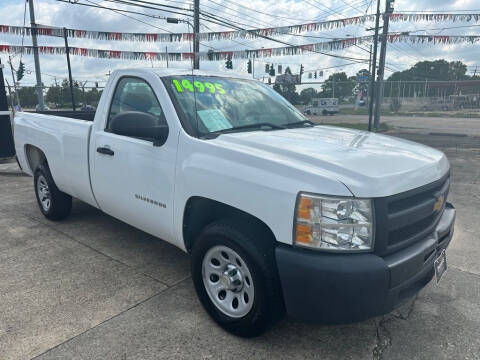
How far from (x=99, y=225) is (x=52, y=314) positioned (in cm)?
205

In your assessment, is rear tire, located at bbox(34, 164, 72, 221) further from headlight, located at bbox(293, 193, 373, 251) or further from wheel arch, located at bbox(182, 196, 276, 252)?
headlight, located at bbox(293, 193, 373, 251)

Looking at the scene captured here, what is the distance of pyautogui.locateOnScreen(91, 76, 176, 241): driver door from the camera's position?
3.02 metres

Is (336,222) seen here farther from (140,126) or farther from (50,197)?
(50,197)

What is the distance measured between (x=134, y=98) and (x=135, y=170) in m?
0.72

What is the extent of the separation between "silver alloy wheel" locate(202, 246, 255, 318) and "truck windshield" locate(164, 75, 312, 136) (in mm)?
902

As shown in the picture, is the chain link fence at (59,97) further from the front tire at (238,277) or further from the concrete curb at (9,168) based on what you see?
the front tire at (238,277)

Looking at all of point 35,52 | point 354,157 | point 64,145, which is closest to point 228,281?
point 354,157

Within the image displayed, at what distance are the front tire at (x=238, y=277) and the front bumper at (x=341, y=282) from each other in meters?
0.16

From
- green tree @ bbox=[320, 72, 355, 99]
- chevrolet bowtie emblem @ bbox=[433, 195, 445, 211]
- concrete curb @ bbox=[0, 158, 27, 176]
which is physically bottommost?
concrete curb @ bbox=[0, 158, 27, 176]

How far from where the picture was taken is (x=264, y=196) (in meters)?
2.29

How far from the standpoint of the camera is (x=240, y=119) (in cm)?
323

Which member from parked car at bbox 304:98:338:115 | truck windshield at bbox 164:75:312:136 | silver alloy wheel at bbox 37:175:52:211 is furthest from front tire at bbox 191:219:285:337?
parked car at bbox 304:98:338:115

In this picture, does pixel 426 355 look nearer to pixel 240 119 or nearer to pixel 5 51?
pixel 240 119

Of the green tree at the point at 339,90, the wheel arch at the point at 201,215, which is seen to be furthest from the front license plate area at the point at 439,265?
the green tree at the point at 339,90
